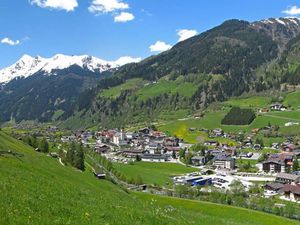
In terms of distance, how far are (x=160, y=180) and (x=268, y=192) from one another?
35875 mm

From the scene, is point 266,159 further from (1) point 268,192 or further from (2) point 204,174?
(1) point 268,192

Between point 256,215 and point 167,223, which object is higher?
point 167,223

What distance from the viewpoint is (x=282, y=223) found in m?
75.8

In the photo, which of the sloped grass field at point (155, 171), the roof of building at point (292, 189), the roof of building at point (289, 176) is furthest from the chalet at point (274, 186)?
the sloped grass field at point (155, 171)

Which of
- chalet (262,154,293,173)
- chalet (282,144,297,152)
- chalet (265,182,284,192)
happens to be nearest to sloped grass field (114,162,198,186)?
chalet (262,154,293,173)

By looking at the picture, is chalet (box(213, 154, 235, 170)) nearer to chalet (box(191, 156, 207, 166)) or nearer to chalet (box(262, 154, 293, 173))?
chalet (box(191, 156, 207, 166))

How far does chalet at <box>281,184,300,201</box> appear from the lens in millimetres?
117475

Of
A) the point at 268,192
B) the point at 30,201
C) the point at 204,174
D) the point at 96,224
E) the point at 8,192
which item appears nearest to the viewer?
the point at 96,224

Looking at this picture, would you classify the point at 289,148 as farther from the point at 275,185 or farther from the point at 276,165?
the point at 275,185

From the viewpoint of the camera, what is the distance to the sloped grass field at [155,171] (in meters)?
142

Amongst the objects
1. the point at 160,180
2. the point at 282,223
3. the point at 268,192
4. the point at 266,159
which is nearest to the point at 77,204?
the point at 282,223

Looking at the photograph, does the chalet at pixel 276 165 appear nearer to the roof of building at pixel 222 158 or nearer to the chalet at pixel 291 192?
the roof of building at pixel 222 158

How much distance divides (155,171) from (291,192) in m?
57.4

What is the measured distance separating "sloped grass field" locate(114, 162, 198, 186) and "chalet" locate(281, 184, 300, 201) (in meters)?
36.2
